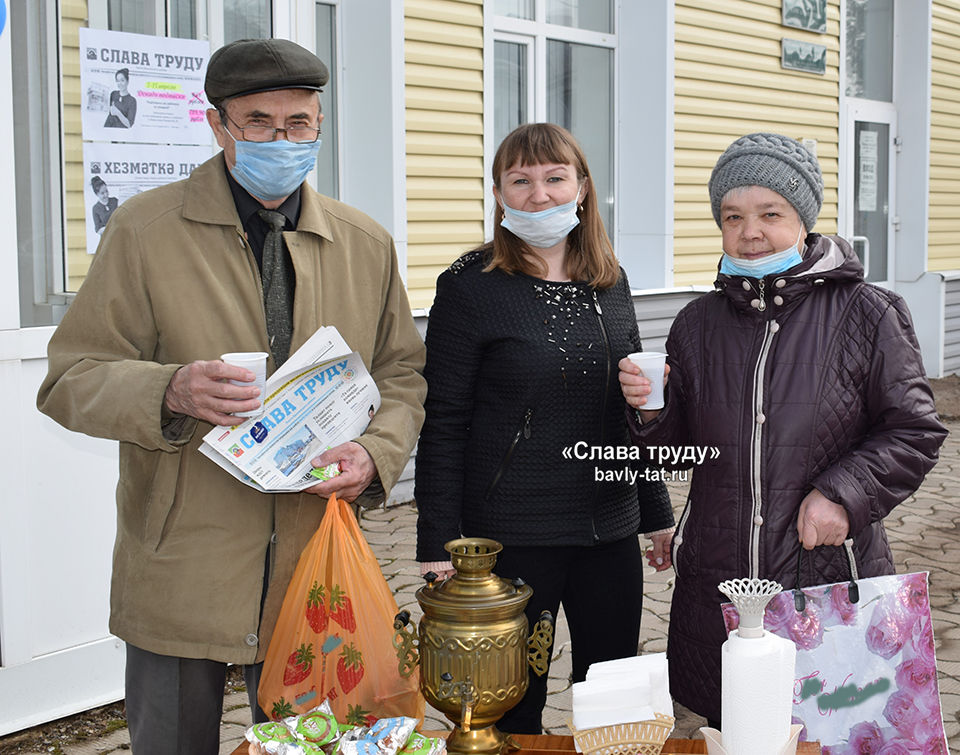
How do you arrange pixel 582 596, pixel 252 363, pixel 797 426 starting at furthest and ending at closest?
1. pixel 582 596
2. pixel 797 426
3. pixel 252 363

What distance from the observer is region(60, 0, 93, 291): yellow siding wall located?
372 centimetres

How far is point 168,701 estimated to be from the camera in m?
2.22

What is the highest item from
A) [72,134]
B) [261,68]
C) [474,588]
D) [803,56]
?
[803,56]

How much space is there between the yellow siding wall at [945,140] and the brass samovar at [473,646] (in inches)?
429

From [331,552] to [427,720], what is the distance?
6.01ft

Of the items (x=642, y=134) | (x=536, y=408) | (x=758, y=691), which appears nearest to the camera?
(x=758, y=691)

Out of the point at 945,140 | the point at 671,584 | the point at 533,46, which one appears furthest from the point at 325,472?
the point at 945,140

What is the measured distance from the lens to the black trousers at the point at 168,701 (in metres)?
2.22

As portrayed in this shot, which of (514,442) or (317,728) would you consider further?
(514,442)

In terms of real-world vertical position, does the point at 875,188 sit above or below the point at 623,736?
above

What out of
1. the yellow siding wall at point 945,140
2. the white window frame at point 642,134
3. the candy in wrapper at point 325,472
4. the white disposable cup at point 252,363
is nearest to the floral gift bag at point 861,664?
the candy in wrapper at point 325,472

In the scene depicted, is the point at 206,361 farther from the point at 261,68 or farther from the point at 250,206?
the point at 261,68

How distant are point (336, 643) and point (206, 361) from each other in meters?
0.61

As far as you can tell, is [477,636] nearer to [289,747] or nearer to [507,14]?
[289,747]
